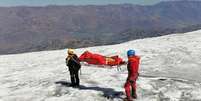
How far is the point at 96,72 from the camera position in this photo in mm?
24031

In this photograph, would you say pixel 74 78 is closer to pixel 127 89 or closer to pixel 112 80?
pixel 112 80

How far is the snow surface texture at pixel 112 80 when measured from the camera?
1878 cm

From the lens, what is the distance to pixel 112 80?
2145 centimetres

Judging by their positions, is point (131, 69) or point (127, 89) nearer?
point (131, 69)

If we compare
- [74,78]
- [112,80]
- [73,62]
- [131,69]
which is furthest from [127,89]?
[112,80]

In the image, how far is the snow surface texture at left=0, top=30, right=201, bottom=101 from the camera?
739 inches

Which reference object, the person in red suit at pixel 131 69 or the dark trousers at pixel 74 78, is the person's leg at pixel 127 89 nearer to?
the person in red suit at pixel 131 69

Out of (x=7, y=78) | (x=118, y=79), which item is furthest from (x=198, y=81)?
(x=7, y=78)

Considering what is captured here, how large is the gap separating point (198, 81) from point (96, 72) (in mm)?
6205

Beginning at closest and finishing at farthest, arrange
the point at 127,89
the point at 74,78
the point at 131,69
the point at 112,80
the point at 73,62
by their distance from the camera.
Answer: the point at 131,69
the point at 127,89
the point at 73,62
the point at 74,78
the point at 112,80

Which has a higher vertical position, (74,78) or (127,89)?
(74,78)

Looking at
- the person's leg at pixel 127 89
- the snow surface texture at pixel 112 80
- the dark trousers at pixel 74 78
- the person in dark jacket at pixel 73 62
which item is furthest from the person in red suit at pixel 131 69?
the dark trousers at pixel 74 78

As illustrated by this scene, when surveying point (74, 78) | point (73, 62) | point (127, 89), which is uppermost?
point (73, 62)

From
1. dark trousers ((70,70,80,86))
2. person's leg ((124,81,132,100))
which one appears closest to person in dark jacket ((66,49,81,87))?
dark trousers ((70,70,80,86))
